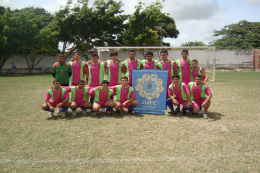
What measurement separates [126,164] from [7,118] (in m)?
3.55

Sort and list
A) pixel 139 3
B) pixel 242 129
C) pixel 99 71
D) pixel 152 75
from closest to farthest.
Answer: pixel 242 129 → pixel 152 75 → pixel 99 71 → pixel 139 3

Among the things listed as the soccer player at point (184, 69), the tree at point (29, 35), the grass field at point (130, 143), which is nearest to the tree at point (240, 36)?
the tree at point (29, 35)

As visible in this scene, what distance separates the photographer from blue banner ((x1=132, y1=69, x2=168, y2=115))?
5270 mm

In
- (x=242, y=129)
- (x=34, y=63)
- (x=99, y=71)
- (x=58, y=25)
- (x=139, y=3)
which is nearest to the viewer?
(x=242, y=129)

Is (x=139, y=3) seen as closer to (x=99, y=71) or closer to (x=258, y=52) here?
(x=258, y=52)

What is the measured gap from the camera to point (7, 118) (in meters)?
4.90

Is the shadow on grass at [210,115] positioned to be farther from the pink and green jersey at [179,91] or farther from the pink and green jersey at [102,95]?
the pink and green jersey at [102,95]

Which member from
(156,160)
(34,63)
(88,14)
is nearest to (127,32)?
(88,14)

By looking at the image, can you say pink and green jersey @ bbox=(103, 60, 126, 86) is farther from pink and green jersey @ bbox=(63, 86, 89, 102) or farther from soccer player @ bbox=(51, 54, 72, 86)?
soccer player @ bbox=(51, 54, 72, 86)

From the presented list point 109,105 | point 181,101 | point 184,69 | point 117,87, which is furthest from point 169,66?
point 109,105

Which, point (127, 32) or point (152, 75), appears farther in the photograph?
point (127, 32)

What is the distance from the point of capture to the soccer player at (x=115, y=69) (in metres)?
5.67

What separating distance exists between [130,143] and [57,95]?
256cm

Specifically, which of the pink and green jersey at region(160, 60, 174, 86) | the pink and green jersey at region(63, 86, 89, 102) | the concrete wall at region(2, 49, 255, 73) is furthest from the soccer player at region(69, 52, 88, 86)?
the concrete wall at region(2, 49, 255, 73)
